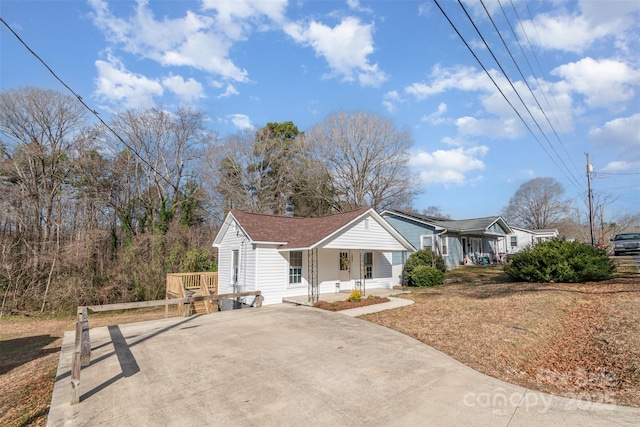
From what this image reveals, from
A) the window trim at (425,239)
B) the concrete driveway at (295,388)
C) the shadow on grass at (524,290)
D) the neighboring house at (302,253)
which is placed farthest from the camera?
the window trim at (425,239)

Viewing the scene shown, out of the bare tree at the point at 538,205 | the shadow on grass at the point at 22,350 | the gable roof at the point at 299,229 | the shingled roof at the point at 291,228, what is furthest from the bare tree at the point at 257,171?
the bare tree at the point at 538,205

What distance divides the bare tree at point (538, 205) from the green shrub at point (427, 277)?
138 feet

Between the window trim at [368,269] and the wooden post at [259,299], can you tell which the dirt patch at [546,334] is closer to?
the window trim at [368,269]

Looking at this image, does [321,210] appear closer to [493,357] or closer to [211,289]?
[211,289]

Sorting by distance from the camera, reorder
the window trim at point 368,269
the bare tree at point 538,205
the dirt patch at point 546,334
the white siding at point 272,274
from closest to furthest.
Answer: the dirt patch at point 546,334 → the white siding at point 272,274 → the window trim at point 368,269 → the bare tree at point 538,205

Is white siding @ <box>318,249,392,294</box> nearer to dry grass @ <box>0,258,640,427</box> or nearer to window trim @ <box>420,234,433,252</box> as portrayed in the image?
dry grass @ <box>0,258,640,427</box>

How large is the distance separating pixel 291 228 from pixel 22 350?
1088cm

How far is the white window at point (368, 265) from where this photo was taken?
1706cm

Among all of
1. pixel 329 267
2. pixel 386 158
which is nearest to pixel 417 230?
pixel 386 158

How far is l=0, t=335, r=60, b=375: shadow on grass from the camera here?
8.76 m

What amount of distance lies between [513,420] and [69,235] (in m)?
22.8

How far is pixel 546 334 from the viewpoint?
8023 mm

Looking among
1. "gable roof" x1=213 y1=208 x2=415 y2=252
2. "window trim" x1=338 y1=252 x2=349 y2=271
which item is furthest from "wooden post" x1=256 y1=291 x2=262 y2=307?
"window trim" x1=338 y1=252 x2=349 y2=271

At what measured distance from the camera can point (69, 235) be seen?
18969mm
